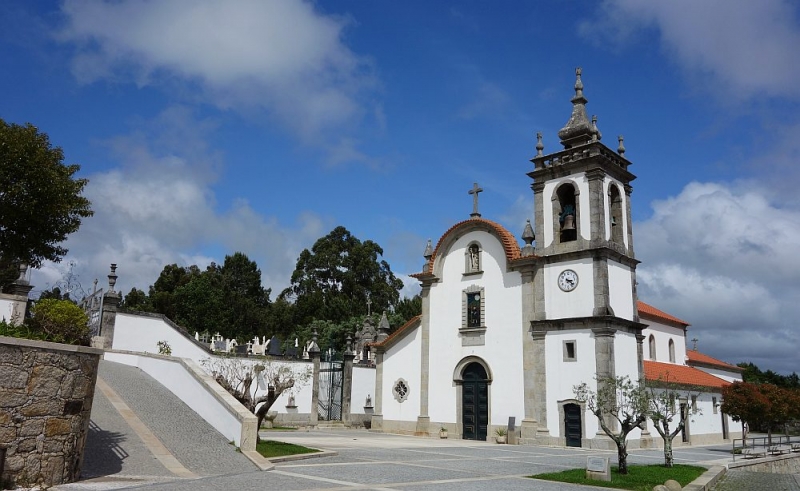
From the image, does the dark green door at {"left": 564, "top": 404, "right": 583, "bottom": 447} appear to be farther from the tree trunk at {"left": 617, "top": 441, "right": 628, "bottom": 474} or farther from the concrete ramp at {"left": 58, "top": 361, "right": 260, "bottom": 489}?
the concrete ramp at {"left": 58, "top": 361, "right": 260, "bottom": 489}

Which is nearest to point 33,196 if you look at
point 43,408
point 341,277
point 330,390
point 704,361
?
point 43,408

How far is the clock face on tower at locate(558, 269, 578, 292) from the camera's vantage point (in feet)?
90.7

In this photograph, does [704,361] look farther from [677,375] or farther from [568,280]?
[568,280]

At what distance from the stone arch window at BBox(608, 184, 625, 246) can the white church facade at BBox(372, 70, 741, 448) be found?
2.0 inches

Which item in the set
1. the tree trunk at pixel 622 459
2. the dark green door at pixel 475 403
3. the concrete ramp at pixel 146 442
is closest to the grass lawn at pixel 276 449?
the concrete ramp at pixel 146 442

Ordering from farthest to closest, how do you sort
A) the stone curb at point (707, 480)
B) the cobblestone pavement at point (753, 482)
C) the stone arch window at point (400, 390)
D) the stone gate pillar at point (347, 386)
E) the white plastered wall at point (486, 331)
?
the stone gate pillar at point (347, 386) → the stone arch window at point (400, 390) → the white plastered wall at point (486, 331) → the cobblestone pavement at point (753, 482) → the stone curb at point (707, 480)

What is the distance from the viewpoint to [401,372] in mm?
32812

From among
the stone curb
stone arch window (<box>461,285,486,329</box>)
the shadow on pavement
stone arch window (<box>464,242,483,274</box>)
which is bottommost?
the stone curb

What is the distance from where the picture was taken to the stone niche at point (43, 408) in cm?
882

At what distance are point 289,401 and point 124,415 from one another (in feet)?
56.5

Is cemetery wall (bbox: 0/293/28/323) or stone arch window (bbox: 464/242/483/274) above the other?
stone arch window (bbox: 464/242/483/274)

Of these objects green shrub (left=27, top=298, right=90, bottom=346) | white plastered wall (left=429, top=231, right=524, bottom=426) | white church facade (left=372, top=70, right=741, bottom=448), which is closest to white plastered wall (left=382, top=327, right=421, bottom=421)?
white church facade (left=372, top=70, right=741, bottom=448)

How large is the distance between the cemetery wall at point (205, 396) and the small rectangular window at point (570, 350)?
16.0 meters

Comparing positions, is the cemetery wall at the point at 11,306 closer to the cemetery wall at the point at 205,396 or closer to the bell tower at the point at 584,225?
the cemetery wall at the point at 205,396
